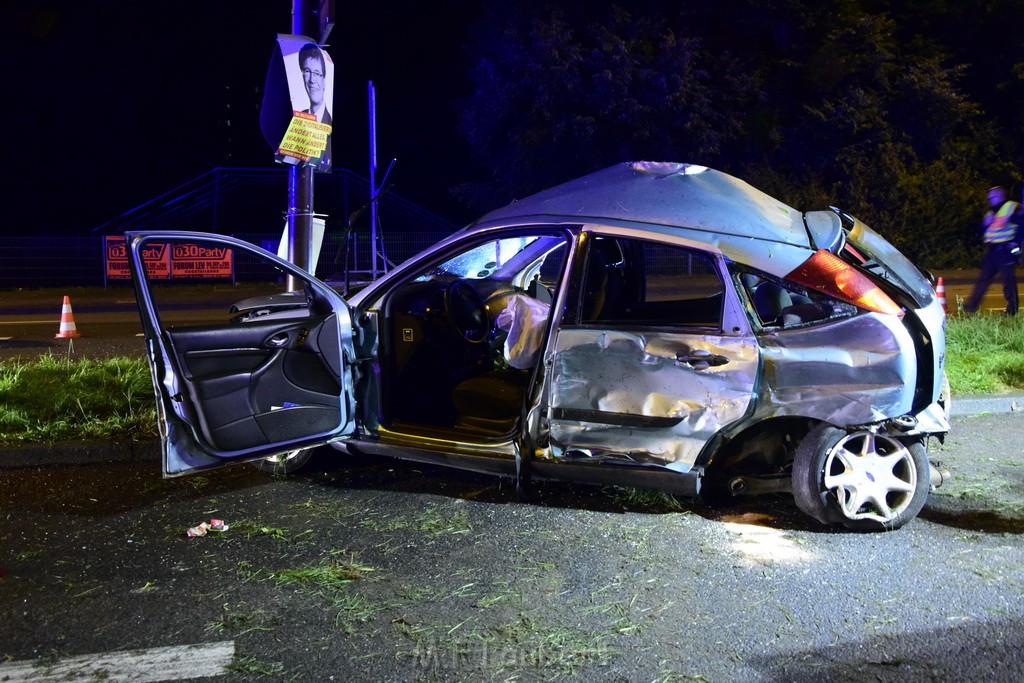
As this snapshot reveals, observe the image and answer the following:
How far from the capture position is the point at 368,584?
12.6 ft

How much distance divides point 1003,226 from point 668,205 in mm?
8160

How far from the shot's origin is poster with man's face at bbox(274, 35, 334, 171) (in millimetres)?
7105

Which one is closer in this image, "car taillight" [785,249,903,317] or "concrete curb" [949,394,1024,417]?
"car taillight" [785,249,903,317]

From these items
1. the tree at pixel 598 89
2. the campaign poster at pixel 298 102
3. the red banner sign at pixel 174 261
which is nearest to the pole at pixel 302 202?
the campaign poster at pixel 298 102

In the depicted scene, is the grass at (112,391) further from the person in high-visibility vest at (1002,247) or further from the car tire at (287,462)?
the person in high-visibility vest at (1002,247)

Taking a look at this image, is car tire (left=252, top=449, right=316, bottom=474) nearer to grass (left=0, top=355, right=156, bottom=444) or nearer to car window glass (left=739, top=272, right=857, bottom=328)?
grass (left=0, top=355, right=156, bottom=444)

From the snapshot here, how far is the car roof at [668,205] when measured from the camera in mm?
4398

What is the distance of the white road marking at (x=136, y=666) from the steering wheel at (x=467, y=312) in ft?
8.40

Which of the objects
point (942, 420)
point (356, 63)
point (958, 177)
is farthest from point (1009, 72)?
point (942, 420)

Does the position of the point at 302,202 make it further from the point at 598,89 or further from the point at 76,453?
the point at 598,89

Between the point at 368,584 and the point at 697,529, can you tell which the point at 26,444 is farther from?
the point at 697,529

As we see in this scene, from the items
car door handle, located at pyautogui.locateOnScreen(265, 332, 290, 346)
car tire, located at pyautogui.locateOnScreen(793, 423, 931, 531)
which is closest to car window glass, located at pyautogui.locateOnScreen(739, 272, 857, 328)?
car tire, located at pyautogui.locateOnScreen(793, 423, 931, 531)

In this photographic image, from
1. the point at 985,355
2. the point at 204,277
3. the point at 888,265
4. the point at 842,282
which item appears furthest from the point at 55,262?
the point at 842,282

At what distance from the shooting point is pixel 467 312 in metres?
5.55
